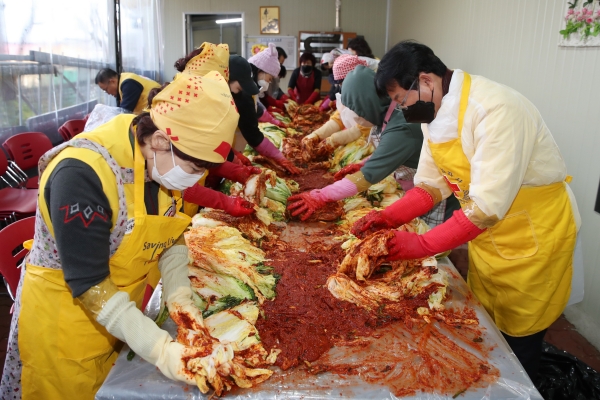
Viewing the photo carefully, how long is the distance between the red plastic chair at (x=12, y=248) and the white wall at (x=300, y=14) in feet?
34.0

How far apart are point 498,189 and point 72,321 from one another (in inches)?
65.0

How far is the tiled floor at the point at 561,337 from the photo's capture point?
312 centimetres

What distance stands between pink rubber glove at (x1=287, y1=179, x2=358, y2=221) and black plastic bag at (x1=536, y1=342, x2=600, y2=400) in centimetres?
150

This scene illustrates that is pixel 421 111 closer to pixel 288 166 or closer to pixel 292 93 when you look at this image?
pixel 288 166

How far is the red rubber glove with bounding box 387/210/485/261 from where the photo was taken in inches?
74.2

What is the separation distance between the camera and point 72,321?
1.66 m

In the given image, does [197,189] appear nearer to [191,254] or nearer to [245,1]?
[191,254]

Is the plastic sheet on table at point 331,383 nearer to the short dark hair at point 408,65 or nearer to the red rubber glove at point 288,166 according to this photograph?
the short dark hair at point 408,65

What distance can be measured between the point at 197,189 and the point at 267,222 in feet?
1.52

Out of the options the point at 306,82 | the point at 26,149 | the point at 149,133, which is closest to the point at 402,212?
the point at 149,133

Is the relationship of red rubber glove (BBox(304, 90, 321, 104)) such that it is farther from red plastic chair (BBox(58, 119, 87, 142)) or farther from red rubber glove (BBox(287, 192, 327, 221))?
red rubber glove (BBox(287, 192, 327, 221))

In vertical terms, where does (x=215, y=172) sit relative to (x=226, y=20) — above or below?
below

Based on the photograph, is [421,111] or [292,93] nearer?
[421,111]

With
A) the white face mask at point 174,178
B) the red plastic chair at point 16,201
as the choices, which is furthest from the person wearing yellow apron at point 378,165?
the red plastic chair at point 16,201
